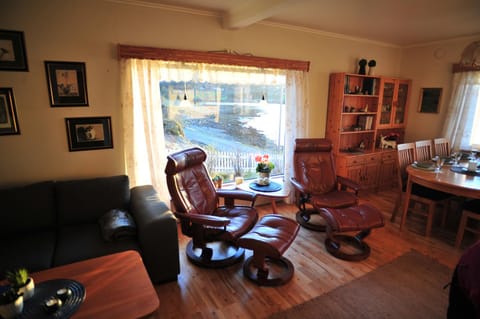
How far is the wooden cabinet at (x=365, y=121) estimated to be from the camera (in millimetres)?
4125

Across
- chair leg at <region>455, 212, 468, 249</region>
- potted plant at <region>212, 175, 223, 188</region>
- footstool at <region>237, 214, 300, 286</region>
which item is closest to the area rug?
footstool at <region>237, 214, 300, 286</region>

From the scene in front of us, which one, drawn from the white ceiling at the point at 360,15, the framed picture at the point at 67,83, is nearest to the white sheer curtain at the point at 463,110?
the white ceiling at the point at 360,15

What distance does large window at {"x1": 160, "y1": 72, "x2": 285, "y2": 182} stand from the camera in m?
3.27

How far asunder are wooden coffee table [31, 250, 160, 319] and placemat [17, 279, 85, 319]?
3 cm

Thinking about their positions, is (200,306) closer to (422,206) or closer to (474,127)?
(422,206)

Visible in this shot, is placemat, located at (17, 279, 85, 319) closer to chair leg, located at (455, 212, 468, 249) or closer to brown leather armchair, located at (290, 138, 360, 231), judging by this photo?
brown leather armchair, located at (290, 138, 360, 231)

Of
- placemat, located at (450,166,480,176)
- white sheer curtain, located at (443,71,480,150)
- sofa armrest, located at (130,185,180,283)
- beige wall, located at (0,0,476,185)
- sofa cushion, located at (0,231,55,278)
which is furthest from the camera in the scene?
white sheer curtain, located at (443,71,480,150)

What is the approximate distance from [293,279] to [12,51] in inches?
125

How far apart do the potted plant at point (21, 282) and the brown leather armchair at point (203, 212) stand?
1.16 meters

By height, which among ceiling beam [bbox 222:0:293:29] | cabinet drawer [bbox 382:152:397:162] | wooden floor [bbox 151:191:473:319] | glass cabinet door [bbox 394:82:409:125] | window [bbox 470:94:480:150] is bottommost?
wooden floor [bbox 151:191:473:319]

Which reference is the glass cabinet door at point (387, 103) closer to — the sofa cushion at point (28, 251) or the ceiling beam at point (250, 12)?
the ceiling beam at point (250, 12)

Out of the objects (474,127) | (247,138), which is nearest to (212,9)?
(247,138)

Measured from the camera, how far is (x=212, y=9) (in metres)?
2.95

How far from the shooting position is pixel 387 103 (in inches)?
182
